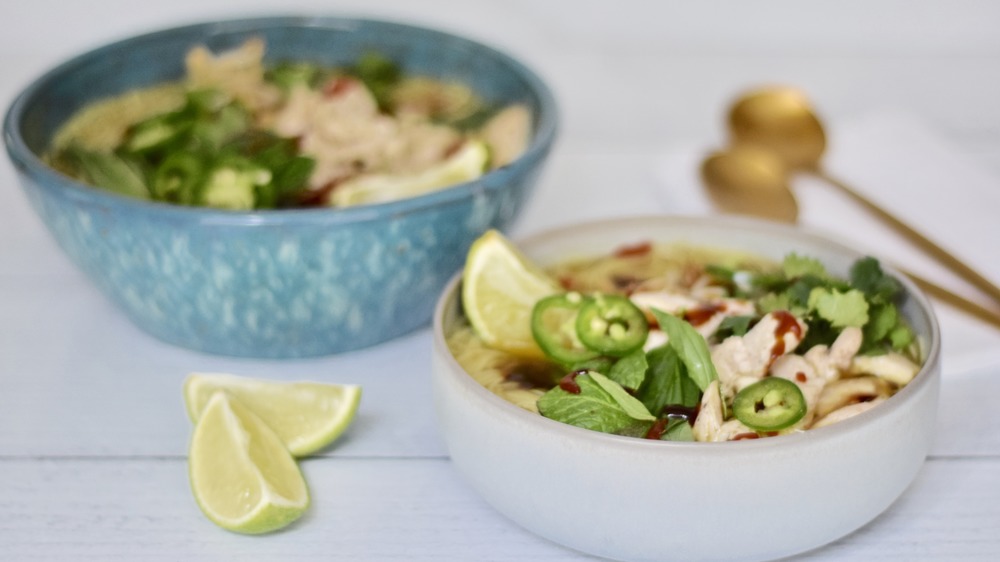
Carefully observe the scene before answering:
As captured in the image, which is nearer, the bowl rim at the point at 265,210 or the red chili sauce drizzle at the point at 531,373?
the red chili sauce drizzle at the point at 531,373

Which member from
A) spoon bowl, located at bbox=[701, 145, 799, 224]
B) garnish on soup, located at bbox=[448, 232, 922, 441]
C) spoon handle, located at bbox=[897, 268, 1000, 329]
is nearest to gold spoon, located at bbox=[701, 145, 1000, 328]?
spoon bowl, located at bbox=[701, 145, 799, 224]

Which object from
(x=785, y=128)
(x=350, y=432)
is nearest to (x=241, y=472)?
(x=350, y=432)

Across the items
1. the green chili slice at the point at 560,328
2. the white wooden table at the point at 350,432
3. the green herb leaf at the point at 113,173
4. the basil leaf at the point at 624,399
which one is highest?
the green herb leaf at the point at 113,173

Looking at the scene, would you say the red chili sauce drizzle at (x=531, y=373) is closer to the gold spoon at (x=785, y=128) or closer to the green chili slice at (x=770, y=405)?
the green chili slice at (x=770, y=405)

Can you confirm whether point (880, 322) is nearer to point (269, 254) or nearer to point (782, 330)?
point (782, 330)

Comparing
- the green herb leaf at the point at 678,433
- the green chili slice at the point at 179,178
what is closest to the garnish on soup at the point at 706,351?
the green herb leaf at the point at 678,433

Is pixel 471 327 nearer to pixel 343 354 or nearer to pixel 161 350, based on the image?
pixel 343 354

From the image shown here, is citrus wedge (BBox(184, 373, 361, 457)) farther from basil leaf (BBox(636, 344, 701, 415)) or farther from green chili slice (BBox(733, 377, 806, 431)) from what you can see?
green chili slice (BBox(733, 377, 806, 431))
